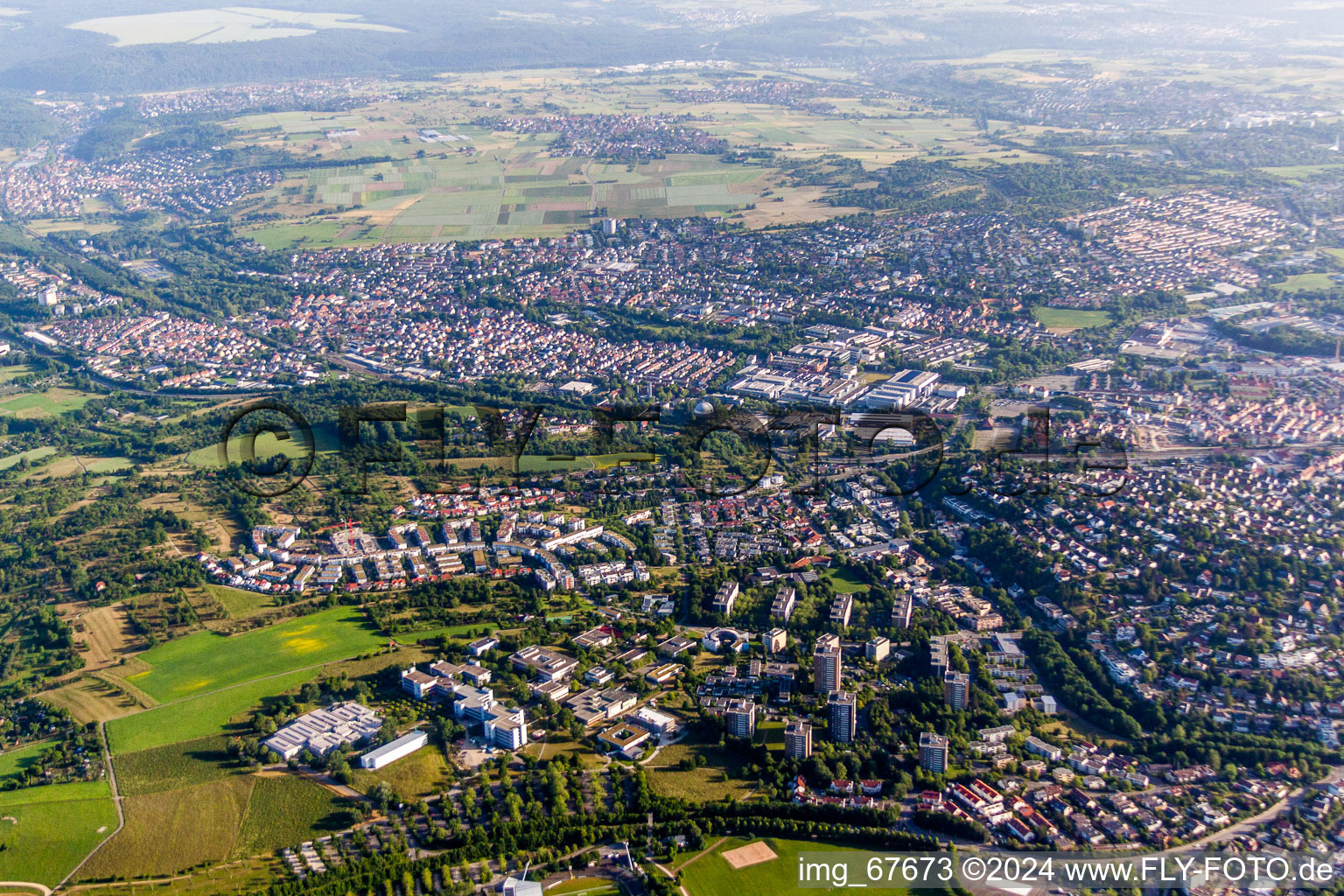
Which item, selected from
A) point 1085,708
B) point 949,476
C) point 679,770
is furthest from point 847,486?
point 679,770

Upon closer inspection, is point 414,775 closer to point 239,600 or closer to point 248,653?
point 248,653

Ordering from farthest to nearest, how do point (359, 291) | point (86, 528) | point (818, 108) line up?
point (818, 108) → point (359, 291) → point (86, 528)

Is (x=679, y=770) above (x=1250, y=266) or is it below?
below

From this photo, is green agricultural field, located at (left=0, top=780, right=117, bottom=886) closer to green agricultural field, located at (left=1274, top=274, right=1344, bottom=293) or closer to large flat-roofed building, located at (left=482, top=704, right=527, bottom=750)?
large flat-roofed building, located at (left=482, top=704, right=527, bottom=750)

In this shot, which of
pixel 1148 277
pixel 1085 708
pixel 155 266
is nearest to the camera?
pixel 1085 708

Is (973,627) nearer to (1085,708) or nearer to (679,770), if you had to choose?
(1085,708)

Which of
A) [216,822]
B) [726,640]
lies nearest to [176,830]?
[216,822]
